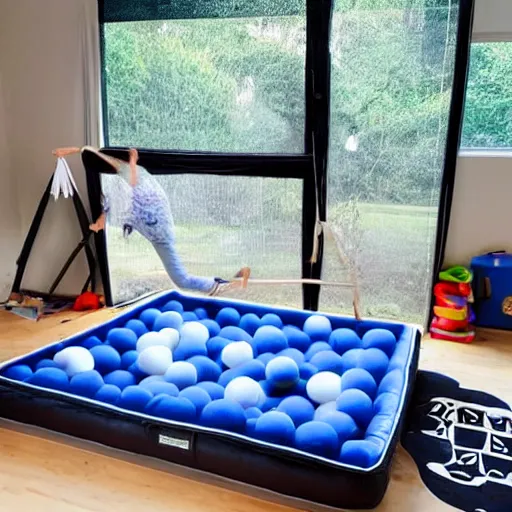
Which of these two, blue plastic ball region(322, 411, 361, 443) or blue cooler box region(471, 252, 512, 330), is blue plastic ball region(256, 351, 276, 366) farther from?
blue cooler box region(471, 252, 512, 330)

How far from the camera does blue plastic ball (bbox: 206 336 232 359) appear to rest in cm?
255

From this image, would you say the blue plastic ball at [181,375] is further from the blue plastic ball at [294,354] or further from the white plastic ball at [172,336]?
the blue plastic ball at [294,354]

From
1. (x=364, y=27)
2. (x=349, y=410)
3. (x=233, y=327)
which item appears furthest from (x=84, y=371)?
(x=364, y=27)

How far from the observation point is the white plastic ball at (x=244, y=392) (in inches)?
82.4

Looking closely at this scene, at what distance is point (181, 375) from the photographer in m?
2.26

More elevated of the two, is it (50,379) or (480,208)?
(480,208)

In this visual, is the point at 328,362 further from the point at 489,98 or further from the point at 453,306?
the point at 489,98

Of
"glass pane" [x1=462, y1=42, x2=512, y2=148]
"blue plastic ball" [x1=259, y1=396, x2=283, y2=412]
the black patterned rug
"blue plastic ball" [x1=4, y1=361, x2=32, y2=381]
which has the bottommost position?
the black patterned rug

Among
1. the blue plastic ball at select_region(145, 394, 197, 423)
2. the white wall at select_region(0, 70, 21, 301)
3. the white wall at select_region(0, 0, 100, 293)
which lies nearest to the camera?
the blue plastic ball at select_region(145, 394, 197, 423)

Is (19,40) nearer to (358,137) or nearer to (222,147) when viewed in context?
(222,147)

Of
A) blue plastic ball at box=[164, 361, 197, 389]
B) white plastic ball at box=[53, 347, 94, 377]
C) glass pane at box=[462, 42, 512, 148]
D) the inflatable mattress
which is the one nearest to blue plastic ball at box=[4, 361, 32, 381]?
the inflatable mattress

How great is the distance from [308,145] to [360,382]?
1373mm

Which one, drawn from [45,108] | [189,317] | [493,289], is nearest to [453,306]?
[493,289]

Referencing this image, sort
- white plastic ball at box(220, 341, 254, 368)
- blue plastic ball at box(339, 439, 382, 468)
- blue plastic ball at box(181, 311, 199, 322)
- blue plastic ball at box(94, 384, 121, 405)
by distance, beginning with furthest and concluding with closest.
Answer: blue plastic ball at box(181, 311, 199, 322) < white plastic ball at box(220, 341, 254, 368) < blue plastic ball at box(94, 384, 121, 405) < blue plastic ball at box(339, 439, 382, 468)
